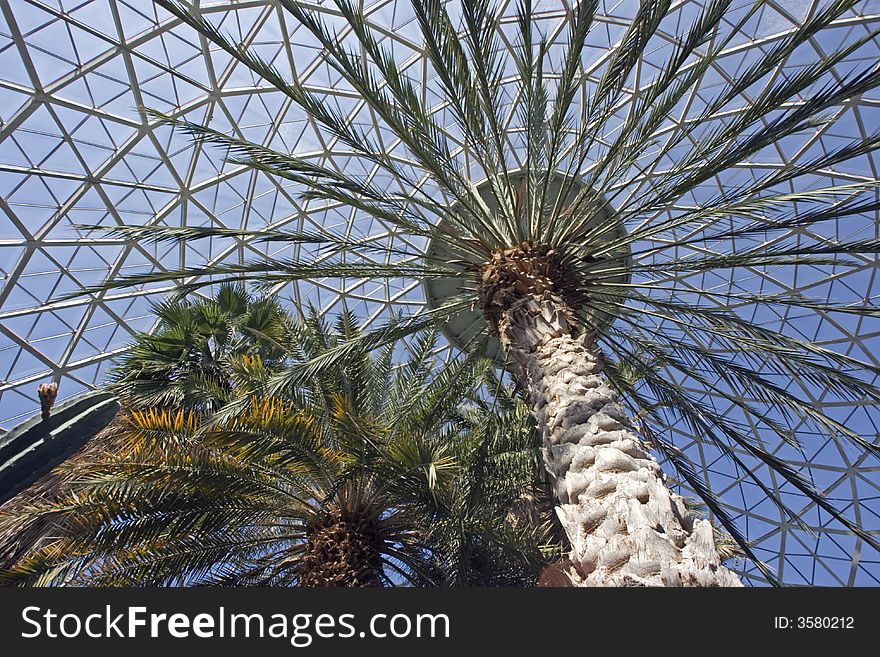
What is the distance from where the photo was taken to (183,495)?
9625mm

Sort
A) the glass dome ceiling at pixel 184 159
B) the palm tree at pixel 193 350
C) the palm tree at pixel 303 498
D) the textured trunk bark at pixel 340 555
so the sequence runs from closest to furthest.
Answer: the palm tree at pixel 303 498 → the textured trunk bark at pixel 340 555 → the palm tree at pixel 193 350 → the glass dome ceiling at pixel 184 159

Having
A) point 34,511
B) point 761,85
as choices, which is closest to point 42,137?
point 34,511

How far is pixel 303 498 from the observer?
11711 mm

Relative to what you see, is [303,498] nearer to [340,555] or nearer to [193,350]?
[340,555]

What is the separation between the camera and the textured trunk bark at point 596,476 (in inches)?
217

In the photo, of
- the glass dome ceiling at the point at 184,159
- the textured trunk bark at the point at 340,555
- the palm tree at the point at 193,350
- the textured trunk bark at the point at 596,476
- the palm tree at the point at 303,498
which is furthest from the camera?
the glass dome ceiling at the point at 184,159

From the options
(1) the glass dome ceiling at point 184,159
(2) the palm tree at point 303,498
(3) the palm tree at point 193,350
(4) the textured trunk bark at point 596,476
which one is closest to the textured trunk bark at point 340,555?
(2) the palm tree at point 303,498

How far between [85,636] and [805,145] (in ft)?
83.3

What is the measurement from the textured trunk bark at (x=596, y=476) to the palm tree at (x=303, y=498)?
1.76m

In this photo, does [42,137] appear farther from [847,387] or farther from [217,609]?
[847,387]

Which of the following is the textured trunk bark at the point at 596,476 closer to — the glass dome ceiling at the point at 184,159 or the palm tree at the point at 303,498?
the palm tree at the point at 303,498

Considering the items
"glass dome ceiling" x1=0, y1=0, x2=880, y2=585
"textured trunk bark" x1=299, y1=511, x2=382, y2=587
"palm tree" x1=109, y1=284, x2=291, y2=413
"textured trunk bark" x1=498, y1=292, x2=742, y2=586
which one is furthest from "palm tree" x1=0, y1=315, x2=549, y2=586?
"glass dome ceiling" x1=0, y1=0, x2=880, y2=585

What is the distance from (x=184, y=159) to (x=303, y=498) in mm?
14836

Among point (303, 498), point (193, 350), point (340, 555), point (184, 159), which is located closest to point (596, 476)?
point (340, 555)
